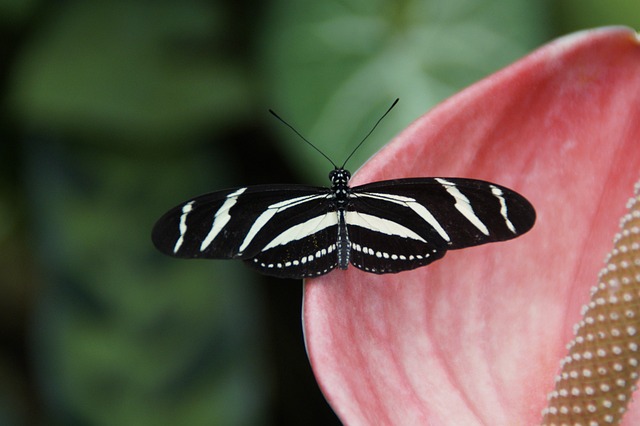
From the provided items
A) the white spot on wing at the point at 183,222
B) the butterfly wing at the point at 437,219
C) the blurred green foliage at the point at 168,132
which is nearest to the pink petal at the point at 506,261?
the butterfly wing at the point at 437,219

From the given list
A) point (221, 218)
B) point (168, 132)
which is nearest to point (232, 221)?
point (221, 218)

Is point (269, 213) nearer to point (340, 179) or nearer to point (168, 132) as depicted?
point (340, 179)

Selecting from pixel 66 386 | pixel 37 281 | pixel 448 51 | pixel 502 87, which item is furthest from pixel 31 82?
pixel 502 87

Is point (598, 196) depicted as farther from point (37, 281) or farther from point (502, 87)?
point (37, 281)

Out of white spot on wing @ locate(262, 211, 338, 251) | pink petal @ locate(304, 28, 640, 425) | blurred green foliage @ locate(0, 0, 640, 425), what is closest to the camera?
pink petal @ locate(304, 28, 640, 425)

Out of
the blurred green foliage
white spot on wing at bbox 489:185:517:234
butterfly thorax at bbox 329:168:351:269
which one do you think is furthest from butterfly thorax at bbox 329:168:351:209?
the blurred green foliage

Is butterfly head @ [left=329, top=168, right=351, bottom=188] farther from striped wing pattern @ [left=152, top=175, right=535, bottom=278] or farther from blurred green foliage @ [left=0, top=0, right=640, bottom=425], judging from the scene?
blurred green foliage @ [left=0, top=0, right=640, bottom=425]

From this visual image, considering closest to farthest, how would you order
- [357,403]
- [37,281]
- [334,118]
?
1. [357,403]
2. [334,118]
3. [37,281]
